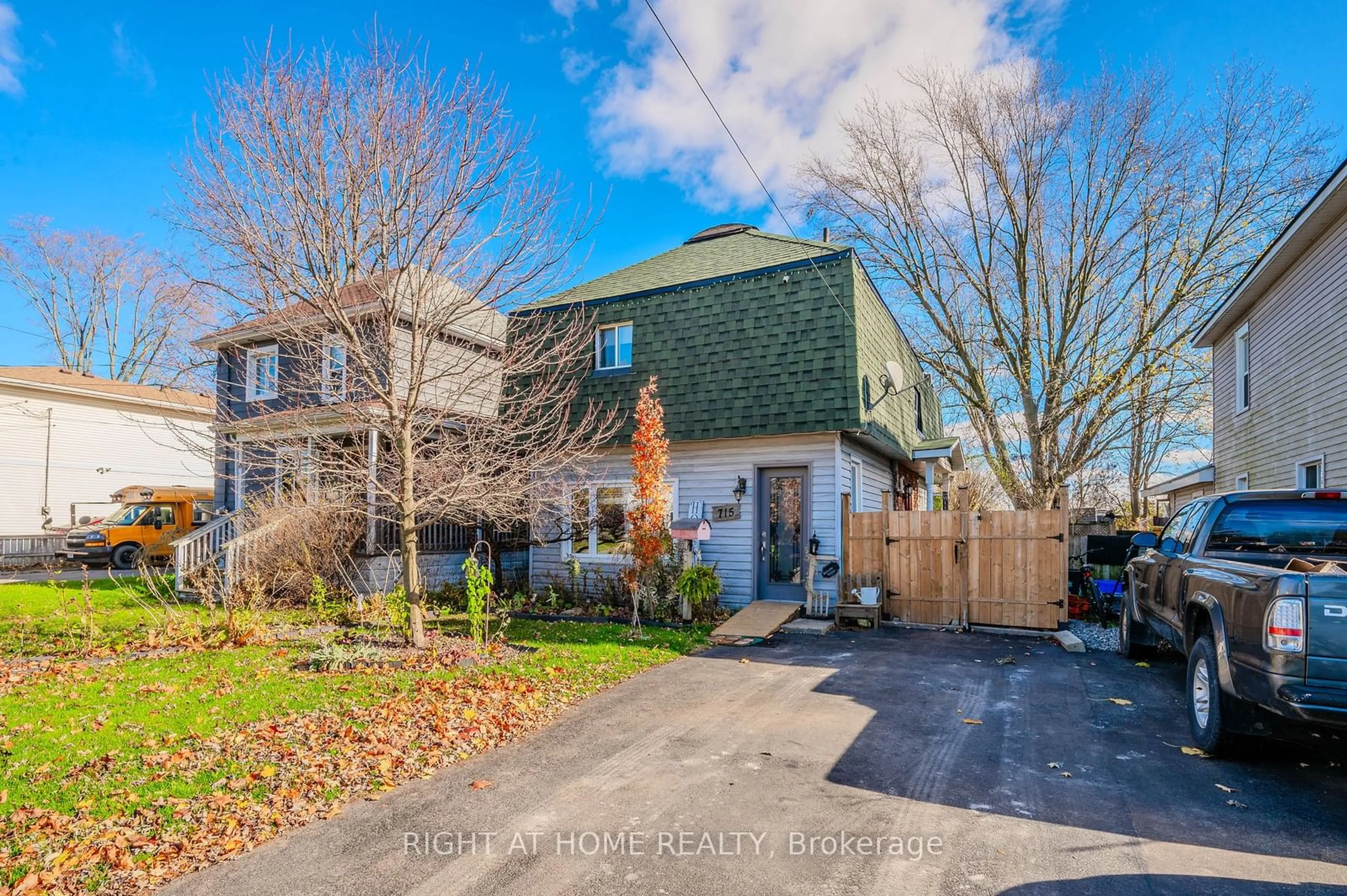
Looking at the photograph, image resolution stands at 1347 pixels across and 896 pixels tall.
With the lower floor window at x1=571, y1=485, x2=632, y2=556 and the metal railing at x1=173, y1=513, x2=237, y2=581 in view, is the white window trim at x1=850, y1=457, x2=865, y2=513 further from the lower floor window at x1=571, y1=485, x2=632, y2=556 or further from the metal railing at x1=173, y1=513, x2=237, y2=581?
the metal railing at x1=173, y1=513, x2=237, y2=581

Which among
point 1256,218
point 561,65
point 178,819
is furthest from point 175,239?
point 1256,218

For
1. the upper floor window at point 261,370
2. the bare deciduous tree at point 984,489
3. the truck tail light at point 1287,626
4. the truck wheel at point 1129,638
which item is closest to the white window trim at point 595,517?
the upper floor window at point 261,370

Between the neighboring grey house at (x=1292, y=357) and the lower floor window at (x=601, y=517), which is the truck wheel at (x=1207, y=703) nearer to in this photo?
the neighboring grey house at (x=1292, y=357)

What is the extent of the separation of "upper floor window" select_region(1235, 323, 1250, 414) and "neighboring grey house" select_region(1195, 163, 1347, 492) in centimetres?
2

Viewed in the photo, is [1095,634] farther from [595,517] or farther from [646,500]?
[595,517]

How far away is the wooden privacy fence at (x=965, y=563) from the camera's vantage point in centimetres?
998

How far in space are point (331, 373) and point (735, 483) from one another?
21.6 feet

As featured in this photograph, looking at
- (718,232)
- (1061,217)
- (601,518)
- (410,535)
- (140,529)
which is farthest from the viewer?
(140,529)

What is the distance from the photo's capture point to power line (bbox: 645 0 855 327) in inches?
289

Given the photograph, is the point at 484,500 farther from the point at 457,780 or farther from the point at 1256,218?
the point at 1256,218

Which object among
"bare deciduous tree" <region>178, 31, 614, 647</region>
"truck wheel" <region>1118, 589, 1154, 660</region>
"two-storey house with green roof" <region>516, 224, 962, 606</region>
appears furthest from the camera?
"two-storey house with green roof" <region>516, 224, 962, 606</region>

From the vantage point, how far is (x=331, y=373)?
7758mm

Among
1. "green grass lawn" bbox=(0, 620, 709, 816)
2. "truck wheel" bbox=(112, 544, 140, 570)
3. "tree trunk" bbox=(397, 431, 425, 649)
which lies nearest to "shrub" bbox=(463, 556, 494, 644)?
"tree trunk" bbox=(397, 431, 425, 649)

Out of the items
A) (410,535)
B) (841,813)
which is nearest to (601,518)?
(410,535)
